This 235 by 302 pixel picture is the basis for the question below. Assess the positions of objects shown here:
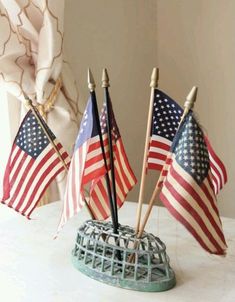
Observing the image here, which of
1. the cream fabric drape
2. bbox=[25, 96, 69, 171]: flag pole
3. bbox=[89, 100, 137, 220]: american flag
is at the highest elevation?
the cream fabric drape

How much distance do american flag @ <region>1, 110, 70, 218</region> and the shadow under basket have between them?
0.13 meters

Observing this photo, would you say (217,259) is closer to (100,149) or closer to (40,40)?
(100,149)

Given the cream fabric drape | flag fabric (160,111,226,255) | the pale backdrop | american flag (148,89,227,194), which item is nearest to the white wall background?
the pale backdrop

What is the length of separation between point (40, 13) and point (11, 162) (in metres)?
0.53

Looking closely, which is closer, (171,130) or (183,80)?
(171,130)

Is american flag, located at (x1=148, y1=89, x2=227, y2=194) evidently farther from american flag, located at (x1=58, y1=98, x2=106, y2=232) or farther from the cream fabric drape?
the cream fabric drape

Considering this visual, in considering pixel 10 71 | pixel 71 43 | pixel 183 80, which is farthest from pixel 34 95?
pixel 183 80

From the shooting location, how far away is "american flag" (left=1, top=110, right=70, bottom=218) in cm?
86

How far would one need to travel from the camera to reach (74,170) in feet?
2.46

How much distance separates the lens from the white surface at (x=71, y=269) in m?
0.76

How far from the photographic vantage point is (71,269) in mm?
850

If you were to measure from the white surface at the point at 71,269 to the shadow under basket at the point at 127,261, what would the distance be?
0.05ft

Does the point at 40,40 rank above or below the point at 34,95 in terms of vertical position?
above

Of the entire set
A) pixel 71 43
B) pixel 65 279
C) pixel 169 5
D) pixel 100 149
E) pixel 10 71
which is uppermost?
pixel 169 5
